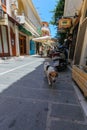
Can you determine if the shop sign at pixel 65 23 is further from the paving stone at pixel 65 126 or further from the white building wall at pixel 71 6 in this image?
the paving stone at pixel 65 126

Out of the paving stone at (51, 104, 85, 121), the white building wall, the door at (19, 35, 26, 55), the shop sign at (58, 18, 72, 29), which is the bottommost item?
the paving stone at (51, 104, 85, 121)

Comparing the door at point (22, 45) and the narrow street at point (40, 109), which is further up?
the door at point (22, 45)

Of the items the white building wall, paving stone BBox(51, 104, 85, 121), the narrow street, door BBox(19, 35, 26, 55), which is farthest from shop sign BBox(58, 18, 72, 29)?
paving stone BBox(51, 104, 85, 121)

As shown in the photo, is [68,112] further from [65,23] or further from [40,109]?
[65,23]

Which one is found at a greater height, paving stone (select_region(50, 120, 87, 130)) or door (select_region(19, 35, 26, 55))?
door (select_region(19, 35, 26, 55))

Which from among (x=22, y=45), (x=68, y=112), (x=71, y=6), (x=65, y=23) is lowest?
(x=68, y=112)

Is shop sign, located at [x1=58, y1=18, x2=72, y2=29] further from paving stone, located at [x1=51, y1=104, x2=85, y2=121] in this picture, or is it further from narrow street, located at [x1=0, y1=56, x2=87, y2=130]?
paving stone, located at [x1=51, y1=104, x2=85, y2=121]

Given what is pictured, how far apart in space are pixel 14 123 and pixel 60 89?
2076 millimetres

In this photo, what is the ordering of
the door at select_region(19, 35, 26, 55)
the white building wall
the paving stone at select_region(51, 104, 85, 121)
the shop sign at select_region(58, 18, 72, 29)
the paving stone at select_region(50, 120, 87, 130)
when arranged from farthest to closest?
the door at select_region(19, 35, 26, 55) < the white building wall < the shop sign at select_region(58, 18, 72, 29) < the paving stone at select_region(51, 104, 85, 121) < the paving stone at select_region(50, 120, 87, 130)

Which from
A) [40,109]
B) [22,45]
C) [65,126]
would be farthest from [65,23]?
[65,126]

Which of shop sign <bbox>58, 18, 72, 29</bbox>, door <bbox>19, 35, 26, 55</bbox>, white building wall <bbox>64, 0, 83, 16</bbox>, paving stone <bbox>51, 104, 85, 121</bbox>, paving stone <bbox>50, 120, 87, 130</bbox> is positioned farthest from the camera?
door <bbox>19, 35, 26, 55</bbox>

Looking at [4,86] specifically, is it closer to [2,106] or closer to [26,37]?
[2,106]

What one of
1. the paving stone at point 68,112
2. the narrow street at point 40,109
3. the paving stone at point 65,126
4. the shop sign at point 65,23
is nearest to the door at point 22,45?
the shop sign at point 65,23

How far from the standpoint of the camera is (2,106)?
281 centimetres
